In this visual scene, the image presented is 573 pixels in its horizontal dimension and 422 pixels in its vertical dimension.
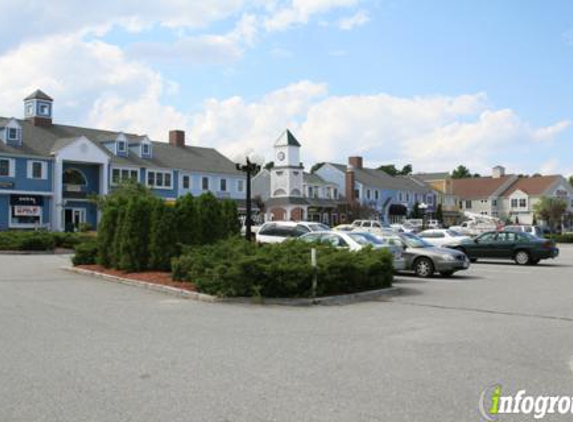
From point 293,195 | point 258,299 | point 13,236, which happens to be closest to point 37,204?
point 13,236

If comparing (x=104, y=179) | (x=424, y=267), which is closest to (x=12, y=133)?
(x=104, y=179)

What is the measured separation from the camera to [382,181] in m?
88.1

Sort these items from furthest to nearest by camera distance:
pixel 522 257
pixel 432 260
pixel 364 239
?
pixel 522 257 < pixel 364 239 < pixel 432 260

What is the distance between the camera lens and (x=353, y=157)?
8831 centimetres

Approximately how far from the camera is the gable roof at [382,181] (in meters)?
84.3

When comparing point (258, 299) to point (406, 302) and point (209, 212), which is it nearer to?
point (406, 302)

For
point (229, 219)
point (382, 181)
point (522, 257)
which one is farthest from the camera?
point (382, 181)

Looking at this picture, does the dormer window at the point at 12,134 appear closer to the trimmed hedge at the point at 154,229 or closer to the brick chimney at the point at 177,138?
the brick chimney at the point at 177,138

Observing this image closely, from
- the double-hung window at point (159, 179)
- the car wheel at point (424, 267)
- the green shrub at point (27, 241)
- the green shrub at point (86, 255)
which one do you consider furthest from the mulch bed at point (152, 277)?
the double-hung window at point (159, 179)

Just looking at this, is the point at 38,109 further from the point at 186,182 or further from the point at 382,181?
the point at 382,181

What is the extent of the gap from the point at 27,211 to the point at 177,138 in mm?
20113

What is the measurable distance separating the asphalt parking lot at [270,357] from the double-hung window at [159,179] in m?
44.5

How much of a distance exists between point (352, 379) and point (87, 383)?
2.82m

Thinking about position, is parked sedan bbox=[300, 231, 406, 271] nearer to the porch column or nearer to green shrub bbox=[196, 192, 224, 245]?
green shrub bbox=[196, 192, 224, 245]
